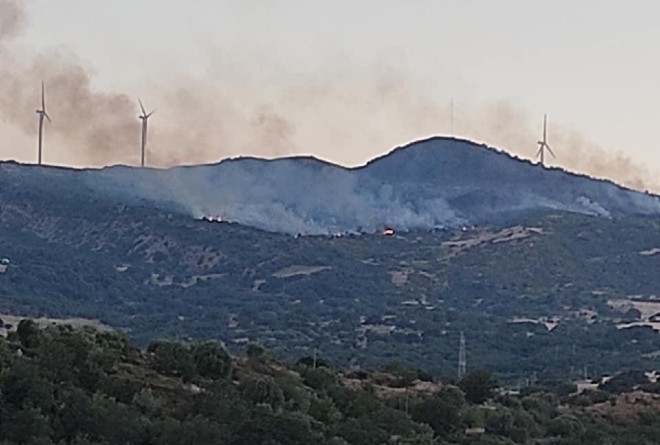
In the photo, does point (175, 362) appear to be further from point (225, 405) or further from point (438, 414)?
point (438, 414)

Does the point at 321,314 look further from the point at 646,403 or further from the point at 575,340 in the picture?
the point at 646,403

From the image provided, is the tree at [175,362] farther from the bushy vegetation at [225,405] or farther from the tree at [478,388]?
the tree at [478,388]

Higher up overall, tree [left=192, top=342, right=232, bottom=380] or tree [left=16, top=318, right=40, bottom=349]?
tree [left=16, top=318, right=40, bottom=349]

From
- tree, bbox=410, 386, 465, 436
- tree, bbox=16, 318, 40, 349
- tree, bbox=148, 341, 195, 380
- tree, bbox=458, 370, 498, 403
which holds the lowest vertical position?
tree, bbox=410, 386, 465, 436

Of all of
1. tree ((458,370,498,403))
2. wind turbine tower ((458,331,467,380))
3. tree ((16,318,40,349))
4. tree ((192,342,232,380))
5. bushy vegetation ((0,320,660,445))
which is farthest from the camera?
wind turbine tower ((458,331,467,380))

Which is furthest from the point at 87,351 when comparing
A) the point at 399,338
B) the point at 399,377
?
the point at 399,338

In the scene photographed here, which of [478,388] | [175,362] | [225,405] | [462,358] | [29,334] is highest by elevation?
[462,358]

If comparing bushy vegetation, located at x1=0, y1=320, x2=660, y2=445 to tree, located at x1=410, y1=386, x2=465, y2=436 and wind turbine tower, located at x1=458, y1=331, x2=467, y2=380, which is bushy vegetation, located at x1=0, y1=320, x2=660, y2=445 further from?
wind turbine tower, located at x1=458, y1=331, x2=467, y2=380

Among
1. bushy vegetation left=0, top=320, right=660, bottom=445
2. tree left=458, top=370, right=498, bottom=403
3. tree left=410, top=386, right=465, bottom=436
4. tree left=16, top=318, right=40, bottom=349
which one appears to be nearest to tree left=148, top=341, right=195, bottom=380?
bushy vegetation left=0, top=320, right=660, bottom=445

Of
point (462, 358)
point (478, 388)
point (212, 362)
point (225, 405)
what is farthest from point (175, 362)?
point (462, 358)
